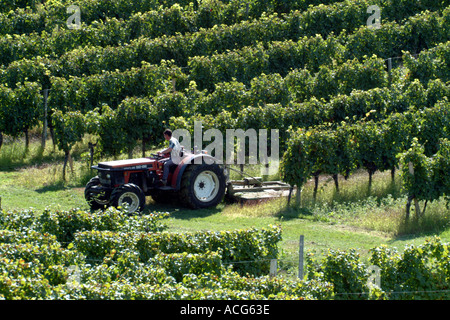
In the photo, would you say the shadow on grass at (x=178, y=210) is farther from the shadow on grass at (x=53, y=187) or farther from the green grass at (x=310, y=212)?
the shadow on grass at (x=53, y=187)

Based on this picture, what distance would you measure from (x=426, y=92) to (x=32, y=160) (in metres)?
12.2

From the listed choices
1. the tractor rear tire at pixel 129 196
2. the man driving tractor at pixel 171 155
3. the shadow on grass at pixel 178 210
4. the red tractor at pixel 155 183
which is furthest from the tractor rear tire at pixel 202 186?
the tractor rear tire at pixel 129 196

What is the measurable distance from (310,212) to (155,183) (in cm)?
357

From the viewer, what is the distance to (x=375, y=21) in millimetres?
27172

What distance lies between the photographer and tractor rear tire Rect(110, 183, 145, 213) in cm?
1384

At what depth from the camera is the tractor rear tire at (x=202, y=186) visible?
1488 cm

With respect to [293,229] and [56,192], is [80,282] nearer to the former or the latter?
[293,229]

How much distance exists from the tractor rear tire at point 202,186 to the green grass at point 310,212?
0.74 feet

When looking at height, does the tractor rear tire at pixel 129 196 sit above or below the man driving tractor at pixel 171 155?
below

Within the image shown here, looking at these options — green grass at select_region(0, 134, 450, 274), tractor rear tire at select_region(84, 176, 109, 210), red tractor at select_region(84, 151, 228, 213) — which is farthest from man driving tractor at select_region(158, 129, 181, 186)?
tractor rear tire at select_region(84, 176, 109, 210)

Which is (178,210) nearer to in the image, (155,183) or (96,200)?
(155,183)

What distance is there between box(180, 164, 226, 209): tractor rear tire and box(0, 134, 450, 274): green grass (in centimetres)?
22

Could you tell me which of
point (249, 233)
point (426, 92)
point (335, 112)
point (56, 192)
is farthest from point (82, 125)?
point (426, 92)

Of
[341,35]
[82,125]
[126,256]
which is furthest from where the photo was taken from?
[341,35]
